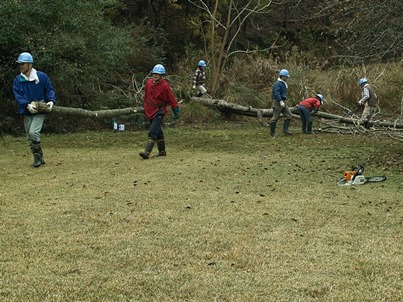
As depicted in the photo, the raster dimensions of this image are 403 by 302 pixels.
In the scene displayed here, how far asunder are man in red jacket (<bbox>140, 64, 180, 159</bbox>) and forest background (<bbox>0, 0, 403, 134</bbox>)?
9.67 feet

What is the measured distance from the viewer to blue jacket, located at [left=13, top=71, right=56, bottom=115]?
10.2 metres

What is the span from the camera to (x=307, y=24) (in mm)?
34062

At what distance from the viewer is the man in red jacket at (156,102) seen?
37.0ft

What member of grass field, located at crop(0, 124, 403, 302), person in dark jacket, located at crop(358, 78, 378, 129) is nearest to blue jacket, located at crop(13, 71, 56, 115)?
grass field, located at crop(0, 124, 403, 302)

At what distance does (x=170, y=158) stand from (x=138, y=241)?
6.28 meters

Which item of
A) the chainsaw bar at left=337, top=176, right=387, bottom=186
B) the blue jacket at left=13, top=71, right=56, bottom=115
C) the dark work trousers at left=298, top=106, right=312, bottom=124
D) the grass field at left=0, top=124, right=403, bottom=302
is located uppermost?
the blue jacket at left=13, top=71, right=56, bottom=115

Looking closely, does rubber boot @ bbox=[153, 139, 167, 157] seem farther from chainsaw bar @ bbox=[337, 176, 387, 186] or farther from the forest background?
chainsaw bar @ bbox=[337, 176, 387, 186]

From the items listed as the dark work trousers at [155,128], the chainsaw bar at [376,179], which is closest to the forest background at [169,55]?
the chainsaw bar at [376,179]

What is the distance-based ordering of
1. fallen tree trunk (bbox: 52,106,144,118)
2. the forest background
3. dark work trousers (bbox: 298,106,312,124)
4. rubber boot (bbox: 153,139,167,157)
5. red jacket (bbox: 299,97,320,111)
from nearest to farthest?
the forest background → rubber boot (bbox: 153,139,167,157) → fallen tree trunk (bbox: 52,106,144,118) → dark work trousers (bbox: 298,106,312,124) → red jacket (bbox: 299,97,320,111)

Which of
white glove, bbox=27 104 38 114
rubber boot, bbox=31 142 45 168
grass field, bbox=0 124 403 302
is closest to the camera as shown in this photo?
grass field, bbox=0 124 403 302

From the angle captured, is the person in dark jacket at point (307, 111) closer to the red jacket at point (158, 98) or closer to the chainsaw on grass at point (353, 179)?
the red jacket at point (158, 98)

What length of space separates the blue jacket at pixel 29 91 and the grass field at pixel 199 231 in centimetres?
116

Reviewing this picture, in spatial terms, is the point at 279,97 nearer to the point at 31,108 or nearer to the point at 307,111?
the point at 307,111

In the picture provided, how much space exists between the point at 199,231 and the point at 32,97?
5.82m
